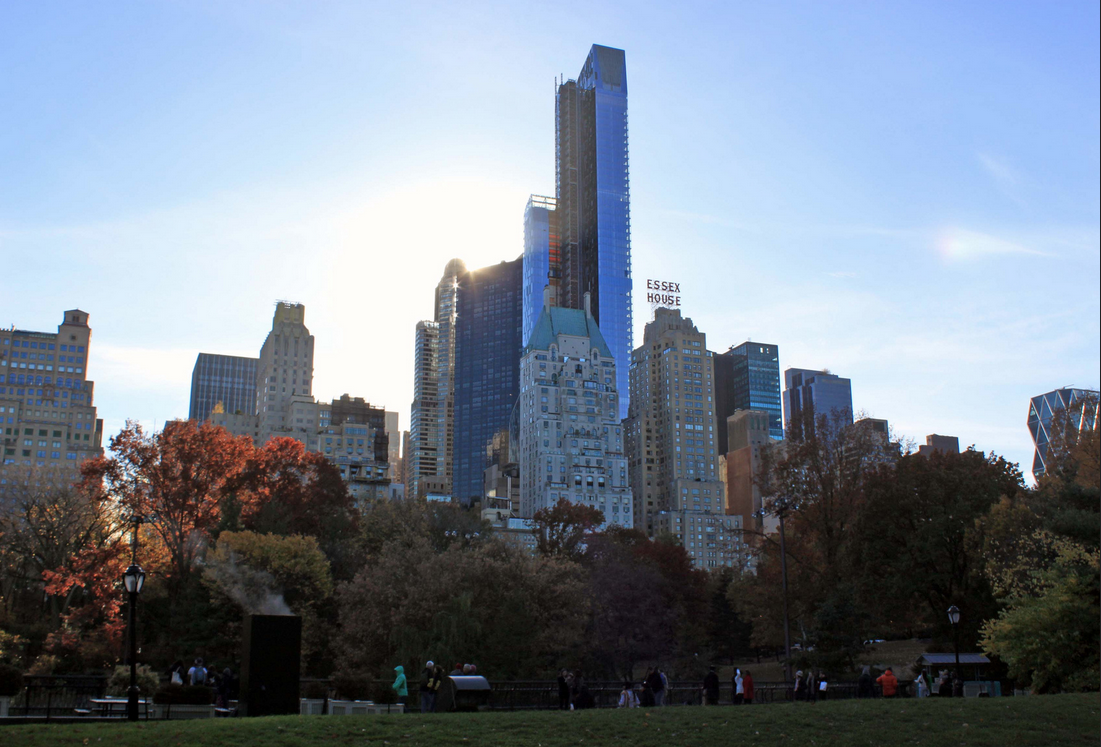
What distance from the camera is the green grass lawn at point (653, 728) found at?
64.4 ft

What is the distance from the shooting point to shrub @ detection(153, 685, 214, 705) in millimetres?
25750

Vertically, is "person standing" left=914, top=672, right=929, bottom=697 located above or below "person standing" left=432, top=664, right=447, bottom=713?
below

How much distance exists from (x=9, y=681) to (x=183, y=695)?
477 cm

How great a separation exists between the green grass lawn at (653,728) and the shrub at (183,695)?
468 centimetres

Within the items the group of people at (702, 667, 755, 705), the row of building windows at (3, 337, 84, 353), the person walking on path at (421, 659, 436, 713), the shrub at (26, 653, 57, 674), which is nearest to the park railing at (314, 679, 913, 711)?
the group of people at (702, 667, 755, 705)

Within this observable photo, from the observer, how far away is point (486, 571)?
156 ft

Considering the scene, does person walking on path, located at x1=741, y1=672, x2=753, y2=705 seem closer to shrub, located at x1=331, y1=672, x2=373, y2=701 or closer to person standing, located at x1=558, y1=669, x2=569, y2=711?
person standing, located at x1=558, y1=669, x2=569, y2=711

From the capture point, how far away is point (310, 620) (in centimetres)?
4862

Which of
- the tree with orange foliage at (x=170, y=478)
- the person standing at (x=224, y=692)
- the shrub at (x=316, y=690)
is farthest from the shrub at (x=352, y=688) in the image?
the tree with orange foliage at (x=170, y=478)

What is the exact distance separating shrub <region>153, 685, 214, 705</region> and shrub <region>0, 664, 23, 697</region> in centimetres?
382

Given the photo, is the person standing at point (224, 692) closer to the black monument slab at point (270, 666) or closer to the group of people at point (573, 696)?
the black monument slab at point (270, 666)

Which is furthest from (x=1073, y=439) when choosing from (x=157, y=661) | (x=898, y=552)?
(x=157, y=661)

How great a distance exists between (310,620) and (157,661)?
743cm

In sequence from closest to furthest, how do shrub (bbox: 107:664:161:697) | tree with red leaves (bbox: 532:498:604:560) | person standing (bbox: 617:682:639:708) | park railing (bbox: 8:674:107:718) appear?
park railing (bbox: 8:674:107:718) → shrub (bbox: 107:664:161:697) → person standing (bbox: 617:682:639:708) → tree with red leaves (bbox: 532:498:604:560)
